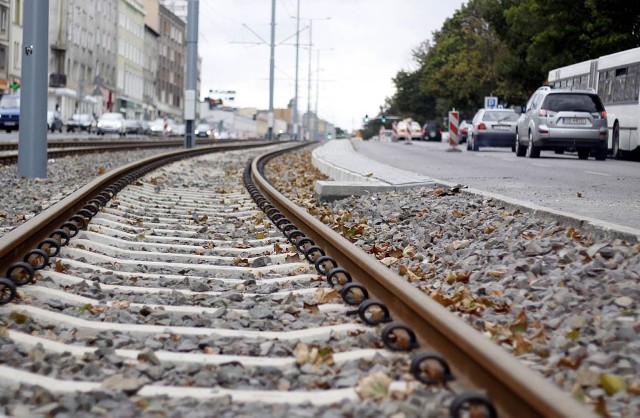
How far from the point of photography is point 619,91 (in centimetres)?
3188

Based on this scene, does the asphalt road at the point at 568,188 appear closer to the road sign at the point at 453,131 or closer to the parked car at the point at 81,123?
the road sign at the point at 453,131

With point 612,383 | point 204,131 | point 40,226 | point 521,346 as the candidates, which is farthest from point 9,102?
point 612,383

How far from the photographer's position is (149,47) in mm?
118375

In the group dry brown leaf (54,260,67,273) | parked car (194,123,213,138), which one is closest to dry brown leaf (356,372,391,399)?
dry brown leaf (54,260,67,273)

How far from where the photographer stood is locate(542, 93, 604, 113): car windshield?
28984 mm

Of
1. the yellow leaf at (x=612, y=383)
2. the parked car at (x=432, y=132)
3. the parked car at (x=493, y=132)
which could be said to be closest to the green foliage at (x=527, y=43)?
the parked car at (x=432, y=132)

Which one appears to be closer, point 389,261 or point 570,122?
point 389,261

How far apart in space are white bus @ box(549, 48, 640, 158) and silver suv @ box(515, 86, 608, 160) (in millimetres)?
1493

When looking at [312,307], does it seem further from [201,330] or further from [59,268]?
[59,268]

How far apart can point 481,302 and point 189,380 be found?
6.76 ft

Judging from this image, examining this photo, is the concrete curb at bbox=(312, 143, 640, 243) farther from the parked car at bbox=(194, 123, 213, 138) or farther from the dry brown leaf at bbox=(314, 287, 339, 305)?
the parked car at bbox=(194, 123, 213, 138)

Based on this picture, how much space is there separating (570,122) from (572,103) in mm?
629

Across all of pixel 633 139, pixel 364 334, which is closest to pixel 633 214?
pixel 364 334

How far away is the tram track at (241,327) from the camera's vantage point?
3.86 meters
